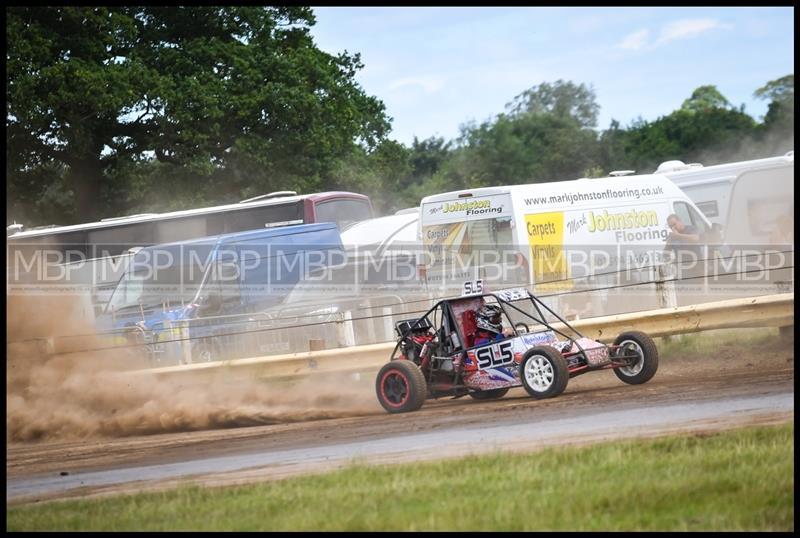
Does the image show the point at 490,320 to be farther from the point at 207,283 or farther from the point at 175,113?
the point at 175,113

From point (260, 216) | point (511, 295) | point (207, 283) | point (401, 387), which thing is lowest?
point (401, 387)

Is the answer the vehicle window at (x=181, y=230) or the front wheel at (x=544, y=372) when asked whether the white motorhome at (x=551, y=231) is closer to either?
the front wheel at (x=544, y=372)

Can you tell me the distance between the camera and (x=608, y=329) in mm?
13789

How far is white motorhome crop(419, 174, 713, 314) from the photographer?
15773 mm

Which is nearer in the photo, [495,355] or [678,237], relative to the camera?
[495,355]

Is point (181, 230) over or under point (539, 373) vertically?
over

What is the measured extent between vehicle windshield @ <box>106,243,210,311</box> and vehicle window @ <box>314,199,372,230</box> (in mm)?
5345

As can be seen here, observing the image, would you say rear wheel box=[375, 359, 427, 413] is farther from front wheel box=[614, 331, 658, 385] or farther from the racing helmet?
front wheel box=[614, 331, 658, 385]

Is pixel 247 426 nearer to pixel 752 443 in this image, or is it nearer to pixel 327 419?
pixel 327 419

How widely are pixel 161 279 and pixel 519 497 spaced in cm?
1245

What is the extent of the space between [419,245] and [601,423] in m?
8.38

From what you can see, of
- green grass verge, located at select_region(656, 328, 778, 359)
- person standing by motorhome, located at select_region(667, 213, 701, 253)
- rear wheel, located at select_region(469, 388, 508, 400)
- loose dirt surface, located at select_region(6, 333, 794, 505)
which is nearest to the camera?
loose dirt surface, located at select_region(6, 333, 794, 505)

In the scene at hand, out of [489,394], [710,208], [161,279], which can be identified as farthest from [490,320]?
[710,208]

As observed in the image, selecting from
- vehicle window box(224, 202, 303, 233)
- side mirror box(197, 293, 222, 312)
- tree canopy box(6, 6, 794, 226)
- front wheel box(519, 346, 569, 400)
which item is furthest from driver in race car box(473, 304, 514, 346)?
tree canopy box(6, 6, 794, 226)
